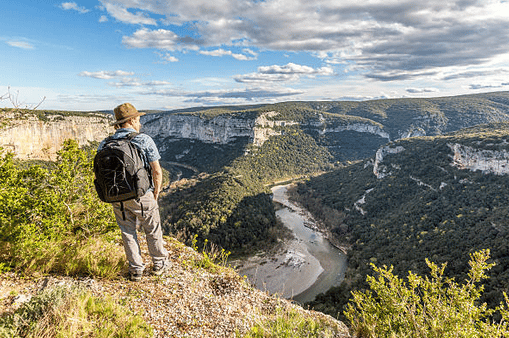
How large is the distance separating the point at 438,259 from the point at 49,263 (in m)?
34.5

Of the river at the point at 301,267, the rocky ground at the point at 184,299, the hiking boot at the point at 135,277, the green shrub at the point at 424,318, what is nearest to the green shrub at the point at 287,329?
the rocky ground at the point at 184,299

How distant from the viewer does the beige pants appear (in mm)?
4281

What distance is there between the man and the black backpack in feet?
0.54

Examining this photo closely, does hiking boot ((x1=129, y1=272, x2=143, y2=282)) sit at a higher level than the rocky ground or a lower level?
higher

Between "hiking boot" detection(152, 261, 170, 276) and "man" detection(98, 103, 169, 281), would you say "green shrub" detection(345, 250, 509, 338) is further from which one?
"man" detection(98, 103, 169, 281)

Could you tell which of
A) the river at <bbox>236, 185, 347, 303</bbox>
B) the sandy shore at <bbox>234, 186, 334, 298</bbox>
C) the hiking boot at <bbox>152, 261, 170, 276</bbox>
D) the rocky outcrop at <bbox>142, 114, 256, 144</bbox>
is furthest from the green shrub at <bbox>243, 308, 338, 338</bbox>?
the rocky outcrop at <bbox>142, 114, 256, 144</bbox>

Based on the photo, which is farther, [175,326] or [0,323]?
[175,326]

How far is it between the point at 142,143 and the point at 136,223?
55.7 inches

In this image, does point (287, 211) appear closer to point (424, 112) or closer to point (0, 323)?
point (0, 323)

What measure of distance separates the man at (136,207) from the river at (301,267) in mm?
26417

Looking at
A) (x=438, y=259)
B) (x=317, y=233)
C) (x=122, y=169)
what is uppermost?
(x=122, y=169)

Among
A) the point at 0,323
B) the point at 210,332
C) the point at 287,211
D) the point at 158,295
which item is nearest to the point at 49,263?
the point at 0,323

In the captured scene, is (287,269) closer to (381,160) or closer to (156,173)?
(156,173)

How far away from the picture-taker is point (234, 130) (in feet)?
344
